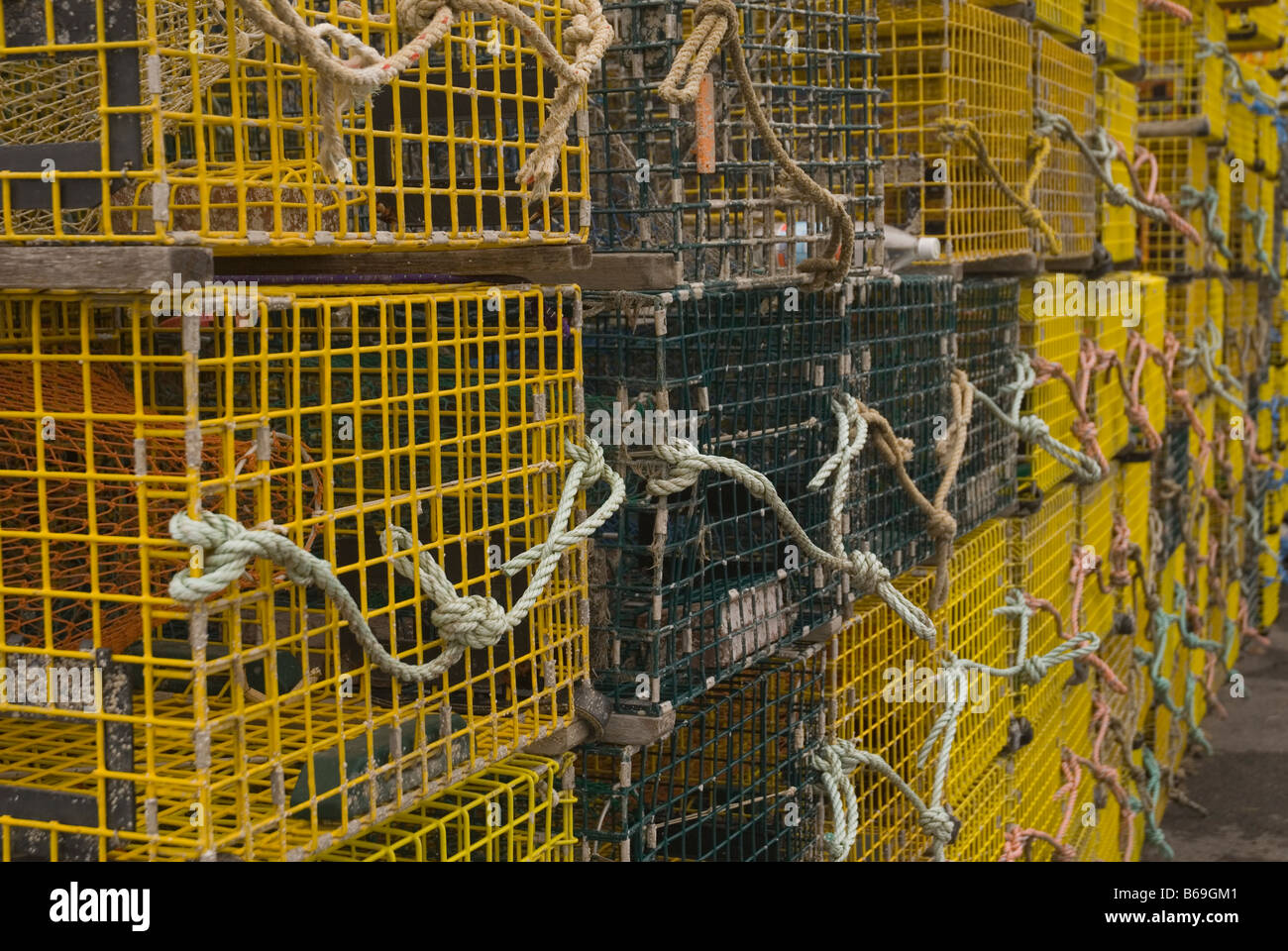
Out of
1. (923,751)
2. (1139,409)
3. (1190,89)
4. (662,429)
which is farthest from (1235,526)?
(662,429)

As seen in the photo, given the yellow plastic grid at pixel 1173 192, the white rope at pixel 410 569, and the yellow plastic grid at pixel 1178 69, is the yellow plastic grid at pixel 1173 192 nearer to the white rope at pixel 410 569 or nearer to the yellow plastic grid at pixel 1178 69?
the yellow plastic grid at pixel 1178 69

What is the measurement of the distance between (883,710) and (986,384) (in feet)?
3.00

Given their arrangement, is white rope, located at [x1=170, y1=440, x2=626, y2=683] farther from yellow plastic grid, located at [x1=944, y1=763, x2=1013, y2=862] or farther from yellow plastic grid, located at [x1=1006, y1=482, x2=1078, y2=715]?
yellow plastic grid, located at [x1=1006, y1=482, x2=1078, y2=715]

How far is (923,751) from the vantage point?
3062 mm

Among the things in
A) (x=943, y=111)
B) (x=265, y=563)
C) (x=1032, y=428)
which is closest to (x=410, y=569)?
(x=265, y=563)

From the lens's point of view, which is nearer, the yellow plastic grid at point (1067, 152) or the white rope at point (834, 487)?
the white rope at point (834, 487)

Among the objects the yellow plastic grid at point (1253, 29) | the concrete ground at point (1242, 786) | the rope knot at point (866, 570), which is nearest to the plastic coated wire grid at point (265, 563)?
the rope knot at point (866, 570)

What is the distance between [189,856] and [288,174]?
0.83 m

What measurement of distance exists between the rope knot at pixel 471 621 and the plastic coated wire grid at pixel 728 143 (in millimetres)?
644

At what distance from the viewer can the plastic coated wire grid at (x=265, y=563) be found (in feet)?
5.27

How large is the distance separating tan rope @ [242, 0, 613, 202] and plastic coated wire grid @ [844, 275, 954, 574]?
0.92 meters

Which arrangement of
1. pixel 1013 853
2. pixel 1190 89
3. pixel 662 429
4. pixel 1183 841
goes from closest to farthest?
pixel 662 429 < pixel 1013 853 < pixel 1183 841 < pixel 1190 89

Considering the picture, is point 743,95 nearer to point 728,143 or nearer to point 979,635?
point 728,143
